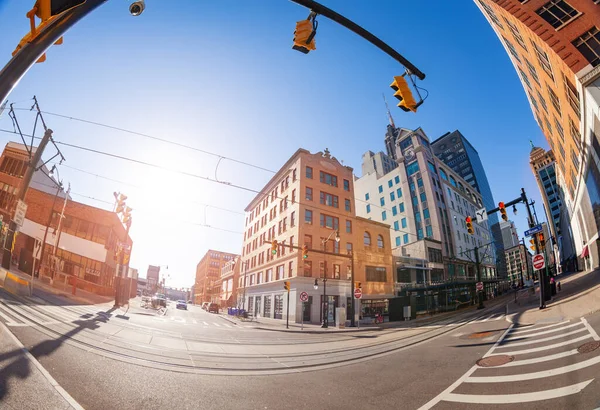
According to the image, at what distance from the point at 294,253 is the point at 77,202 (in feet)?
74.4

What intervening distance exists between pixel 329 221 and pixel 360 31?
98.5 ft

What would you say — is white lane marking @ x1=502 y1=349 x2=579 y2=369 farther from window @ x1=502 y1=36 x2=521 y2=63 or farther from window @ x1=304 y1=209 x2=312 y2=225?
window @ x1=502 y1=36 x2=521 y2=63

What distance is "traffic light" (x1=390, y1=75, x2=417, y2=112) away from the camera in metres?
6.14

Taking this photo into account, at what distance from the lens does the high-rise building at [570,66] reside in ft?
61.4

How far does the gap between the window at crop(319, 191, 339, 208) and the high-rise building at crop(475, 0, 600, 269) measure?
84.4ft

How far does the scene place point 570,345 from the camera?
6.76 metres

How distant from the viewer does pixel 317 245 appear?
32.8 meters

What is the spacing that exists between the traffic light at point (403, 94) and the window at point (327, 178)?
30.6 meters

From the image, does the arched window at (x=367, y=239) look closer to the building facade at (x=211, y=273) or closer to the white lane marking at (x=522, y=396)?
the white lane marking at (x=522, y=396)

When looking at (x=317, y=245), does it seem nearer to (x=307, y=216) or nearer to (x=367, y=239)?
(x=307, y=216)

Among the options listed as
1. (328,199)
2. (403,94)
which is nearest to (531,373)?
(403,94)

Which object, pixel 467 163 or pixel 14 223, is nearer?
pixel 14 223

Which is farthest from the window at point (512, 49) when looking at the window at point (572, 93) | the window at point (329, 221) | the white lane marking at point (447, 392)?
the white lane marking at point (447, 392)

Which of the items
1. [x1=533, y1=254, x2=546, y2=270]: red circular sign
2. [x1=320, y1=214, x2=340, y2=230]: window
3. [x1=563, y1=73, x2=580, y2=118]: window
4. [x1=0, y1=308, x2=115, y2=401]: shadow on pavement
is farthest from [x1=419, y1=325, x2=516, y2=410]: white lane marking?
[x1=320, y1=214, x2=340, y2=230]: window
